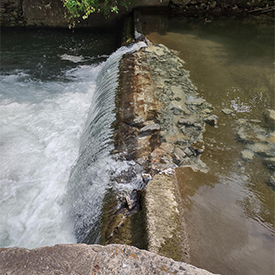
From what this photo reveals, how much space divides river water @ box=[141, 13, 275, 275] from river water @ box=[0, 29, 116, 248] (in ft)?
3.99

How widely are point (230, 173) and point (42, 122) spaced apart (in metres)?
2.95

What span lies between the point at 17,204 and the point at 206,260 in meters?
2.14

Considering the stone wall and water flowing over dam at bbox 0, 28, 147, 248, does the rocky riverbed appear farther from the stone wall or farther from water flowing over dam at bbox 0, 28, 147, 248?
the stone wall

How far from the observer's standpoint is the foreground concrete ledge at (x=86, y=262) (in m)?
1.42

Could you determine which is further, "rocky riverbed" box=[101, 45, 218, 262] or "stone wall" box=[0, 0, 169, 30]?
"stone wall" box=[0, 0, 169, 30]

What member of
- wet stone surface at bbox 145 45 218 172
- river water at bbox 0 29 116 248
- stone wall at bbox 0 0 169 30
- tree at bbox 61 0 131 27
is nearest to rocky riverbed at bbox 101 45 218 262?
wet stone surface at bbox 145 45 218 172

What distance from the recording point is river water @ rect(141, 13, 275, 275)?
1.95 meters

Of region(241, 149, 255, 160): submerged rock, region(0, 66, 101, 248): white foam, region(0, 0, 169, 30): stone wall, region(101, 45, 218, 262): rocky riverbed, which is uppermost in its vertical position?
region(0, 0, 169, 30): stone wall

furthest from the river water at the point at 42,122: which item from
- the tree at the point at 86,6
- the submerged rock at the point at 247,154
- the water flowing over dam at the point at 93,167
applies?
the submerged rock at the point at 247,154

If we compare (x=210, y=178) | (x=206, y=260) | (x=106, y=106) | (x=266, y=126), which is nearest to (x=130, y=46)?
(x=106, y=106)

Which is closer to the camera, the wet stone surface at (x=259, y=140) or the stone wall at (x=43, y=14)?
the wet stone surface at (x=259, y=140)

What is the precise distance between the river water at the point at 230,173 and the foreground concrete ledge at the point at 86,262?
18.3 inches

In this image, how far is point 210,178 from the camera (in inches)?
102

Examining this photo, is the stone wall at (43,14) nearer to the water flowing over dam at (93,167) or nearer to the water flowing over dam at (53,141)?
the water flowing over dam at (53,141)
